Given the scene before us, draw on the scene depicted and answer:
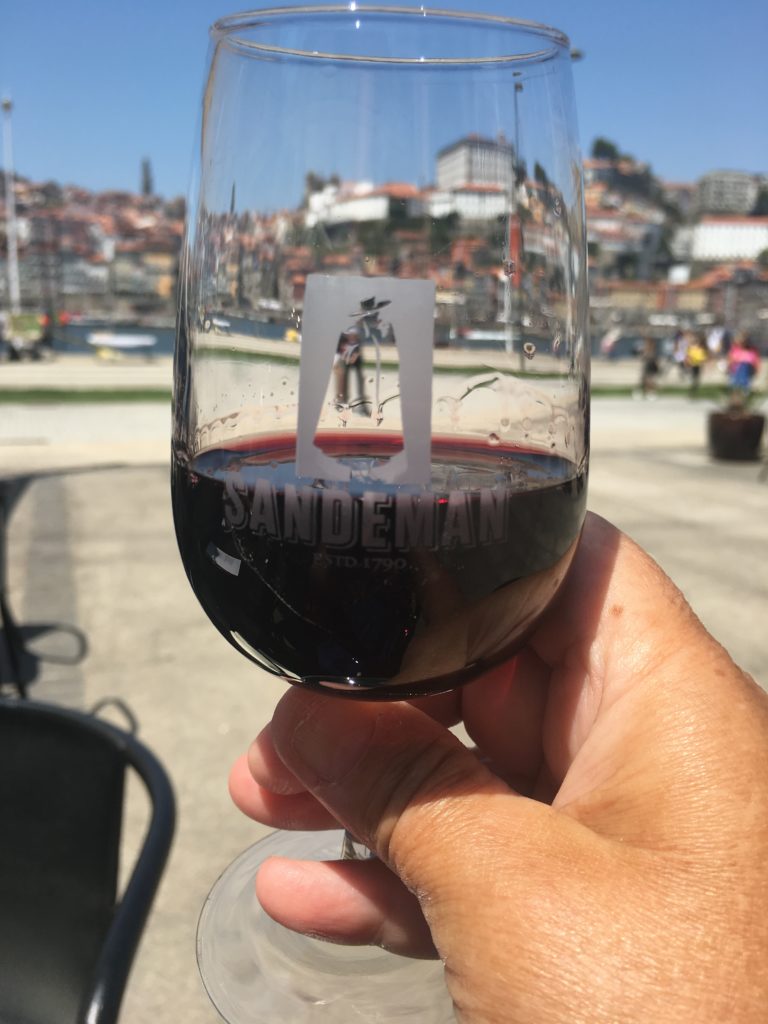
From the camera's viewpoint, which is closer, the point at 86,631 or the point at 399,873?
the point at 399,873

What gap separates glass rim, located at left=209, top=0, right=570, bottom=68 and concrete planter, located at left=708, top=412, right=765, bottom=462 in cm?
1017

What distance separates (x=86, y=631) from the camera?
478 centimetres

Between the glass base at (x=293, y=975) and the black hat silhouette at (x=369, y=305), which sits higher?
the black hat silhouette at (x=369, y=305)

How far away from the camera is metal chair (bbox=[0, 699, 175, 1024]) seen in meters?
1.56

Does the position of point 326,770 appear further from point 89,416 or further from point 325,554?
point 89,416

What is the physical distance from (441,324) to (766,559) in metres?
6.09

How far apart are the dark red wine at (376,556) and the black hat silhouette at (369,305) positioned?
13 cm

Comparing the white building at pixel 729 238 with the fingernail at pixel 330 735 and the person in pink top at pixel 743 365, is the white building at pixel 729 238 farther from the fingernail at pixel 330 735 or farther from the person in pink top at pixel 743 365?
the fingernail at pixel 330 735

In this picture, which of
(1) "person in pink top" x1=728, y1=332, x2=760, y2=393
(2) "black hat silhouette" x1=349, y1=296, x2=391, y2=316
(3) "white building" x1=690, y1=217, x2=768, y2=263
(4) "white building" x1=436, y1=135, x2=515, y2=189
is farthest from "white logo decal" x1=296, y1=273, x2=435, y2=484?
(3) "white building" x1=690, y1=217, x2=768, y2=263

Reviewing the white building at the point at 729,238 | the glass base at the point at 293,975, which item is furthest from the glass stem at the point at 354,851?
the white building at the point at 729,238

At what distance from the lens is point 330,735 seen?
1.01 m

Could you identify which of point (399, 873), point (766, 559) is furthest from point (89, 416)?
point (399, 873)

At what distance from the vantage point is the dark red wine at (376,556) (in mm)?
828

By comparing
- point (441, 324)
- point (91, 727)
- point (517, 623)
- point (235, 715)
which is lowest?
point (235, 715)
